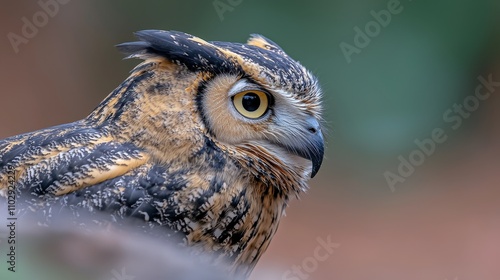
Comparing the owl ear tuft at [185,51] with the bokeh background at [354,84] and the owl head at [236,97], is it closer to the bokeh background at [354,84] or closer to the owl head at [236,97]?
the owl head at [236,97]

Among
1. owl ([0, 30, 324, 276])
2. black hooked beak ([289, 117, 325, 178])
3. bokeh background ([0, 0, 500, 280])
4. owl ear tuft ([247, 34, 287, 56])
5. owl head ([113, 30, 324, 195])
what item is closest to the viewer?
owl ([0, 30, 324, 276])

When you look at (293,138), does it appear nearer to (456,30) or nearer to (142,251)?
(142,251)

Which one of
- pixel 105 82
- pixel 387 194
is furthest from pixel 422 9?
pixel 105 82

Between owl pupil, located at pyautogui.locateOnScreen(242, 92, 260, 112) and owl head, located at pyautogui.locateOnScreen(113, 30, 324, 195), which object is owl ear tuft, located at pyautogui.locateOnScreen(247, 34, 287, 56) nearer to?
owl head, located at pyautogui.locateOnScreen(113, 30, 324, 195)

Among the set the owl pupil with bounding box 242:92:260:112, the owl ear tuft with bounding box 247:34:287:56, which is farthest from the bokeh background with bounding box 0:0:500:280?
the owl pupil with bounding box 242:92:260:112

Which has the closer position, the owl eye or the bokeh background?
the owl eye

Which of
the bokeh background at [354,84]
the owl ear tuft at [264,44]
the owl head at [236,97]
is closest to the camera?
the owl head at [236,97]

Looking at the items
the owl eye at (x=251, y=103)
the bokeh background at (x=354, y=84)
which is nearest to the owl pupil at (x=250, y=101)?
the owl eye at (x=251, y=103)

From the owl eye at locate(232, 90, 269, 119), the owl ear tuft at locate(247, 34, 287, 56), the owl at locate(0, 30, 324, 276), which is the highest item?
the owl ear tuft at locate(247, 34, 287, 56)
